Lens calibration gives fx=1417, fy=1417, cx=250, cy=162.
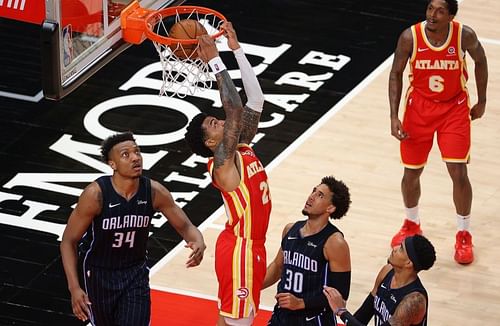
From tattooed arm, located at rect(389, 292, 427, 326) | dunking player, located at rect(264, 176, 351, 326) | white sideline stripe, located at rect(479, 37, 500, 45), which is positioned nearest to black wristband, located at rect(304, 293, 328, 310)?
dunking player, located at rect(264, 176, 351, 326)

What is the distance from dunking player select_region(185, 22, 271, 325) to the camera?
26.8 ft

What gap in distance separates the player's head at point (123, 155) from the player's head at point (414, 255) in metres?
1.65

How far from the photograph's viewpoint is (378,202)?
1087 cm

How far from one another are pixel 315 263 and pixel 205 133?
1.00 meters

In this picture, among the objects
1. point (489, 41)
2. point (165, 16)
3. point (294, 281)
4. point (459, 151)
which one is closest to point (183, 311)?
point (294, 281)

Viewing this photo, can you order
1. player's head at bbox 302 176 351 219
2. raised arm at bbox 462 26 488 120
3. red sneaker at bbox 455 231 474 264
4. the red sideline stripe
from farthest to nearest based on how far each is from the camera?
red sneaker at bbox 455 231 474 264 < raised arm at bbox 462 26 488 120 < the red sideline stripe < player's head at bbox 302 176 351 219

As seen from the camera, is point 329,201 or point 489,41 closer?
point 329,201

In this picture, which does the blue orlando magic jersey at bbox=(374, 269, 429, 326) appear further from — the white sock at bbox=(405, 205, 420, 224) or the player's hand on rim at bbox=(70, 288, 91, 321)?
the white sock at bbox=(405, 205, 420, 224)

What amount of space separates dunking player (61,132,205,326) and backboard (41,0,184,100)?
536 millimetres

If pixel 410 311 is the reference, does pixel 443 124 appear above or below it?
below

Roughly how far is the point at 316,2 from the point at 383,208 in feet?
13.8

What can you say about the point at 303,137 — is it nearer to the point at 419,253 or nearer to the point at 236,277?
the point at 236,277

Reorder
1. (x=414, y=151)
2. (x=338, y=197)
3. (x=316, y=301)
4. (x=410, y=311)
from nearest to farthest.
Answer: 1. (x=410, y=311)
2. (x=316, y=301)
3. (x=338, y=197)
4. (x=414, y=151)

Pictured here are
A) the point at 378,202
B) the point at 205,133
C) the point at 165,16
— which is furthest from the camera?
the point at 378,202
